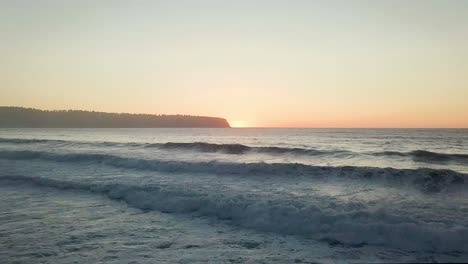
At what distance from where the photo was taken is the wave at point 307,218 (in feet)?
24.6

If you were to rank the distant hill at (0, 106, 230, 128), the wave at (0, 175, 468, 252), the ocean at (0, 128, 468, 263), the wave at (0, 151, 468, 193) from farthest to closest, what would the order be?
the distant hill at (0, 106, 230, 128), the wave at (0, 151, 468, 193), the wave at (0, 175, 468, 252), the ocean at (0, 128, 468, 263)

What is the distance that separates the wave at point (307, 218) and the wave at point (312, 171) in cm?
540

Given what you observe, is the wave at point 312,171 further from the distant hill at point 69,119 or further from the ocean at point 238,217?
the distant hill at point 69,119

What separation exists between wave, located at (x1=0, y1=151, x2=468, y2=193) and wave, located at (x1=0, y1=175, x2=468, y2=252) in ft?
17.7

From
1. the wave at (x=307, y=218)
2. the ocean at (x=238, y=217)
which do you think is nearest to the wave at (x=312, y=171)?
the ocean at (x=238, y=217)

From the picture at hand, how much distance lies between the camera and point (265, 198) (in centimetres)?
1149

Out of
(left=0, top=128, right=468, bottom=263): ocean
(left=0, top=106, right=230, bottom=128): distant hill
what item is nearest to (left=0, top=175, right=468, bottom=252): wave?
(left=0, top=128, right=468, bottom=263): ocean

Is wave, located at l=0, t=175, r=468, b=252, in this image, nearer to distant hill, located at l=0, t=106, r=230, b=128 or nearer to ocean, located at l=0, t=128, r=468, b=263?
ocean, located at l=0, t=128, r=468, b=263

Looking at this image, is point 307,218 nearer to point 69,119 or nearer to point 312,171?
point 312,171

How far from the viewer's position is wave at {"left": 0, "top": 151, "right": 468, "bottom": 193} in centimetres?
1481

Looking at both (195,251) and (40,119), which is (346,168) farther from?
(40,119)

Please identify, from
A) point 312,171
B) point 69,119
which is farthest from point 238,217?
point 69,119

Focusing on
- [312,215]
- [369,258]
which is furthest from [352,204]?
[369,258]

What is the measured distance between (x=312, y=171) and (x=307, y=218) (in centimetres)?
899
